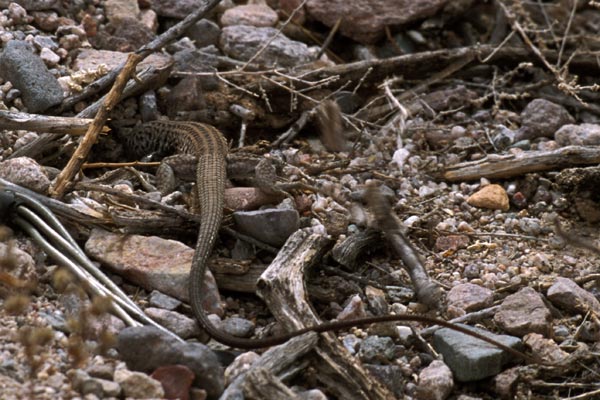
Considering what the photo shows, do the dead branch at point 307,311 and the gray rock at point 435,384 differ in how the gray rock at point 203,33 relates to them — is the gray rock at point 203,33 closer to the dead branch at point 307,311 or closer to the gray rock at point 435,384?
the dead branch at point 307,311

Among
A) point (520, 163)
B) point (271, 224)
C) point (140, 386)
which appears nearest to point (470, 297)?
point (271, 224)

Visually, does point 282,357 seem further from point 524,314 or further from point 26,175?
point 26,175

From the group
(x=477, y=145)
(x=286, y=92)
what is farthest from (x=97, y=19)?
(x=477, y=145)

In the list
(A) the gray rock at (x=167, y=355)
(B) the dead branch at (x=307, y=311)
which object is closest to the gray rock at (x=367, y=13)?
(B) the dead branch at (x=307, y=311)

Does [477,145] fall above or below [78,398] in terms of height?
below

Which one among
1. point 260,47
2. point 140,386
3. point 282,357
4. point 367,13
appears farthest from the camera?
point 367,13

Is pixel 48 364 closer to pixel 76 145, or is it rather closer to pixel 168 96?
pixel 76 145

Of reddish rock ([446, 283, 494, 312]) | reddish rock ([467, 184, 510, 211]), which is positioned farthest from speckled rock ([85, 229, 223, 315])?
reddish rock ([467, 184, 510, 211])

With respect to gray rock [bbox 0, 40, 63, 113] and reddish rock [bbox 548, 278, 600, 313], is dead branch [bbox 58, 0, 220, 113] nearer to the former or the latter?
gray rock [bbox 0, 40, 63, 113]
